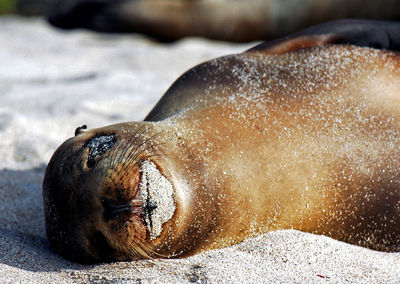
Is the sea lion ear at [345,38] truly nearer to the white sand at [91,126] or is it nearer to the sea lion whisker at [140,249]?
the white sand at [91,126]

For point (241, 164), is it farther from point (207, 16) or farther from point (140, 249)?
point (207, 16)

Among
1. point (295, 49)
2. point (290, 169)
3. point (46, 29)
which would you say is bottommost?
point (46, 29)

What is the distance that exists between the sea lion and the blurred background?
10.8ft

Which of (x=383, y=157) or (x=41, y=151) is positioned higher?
(x=383, y=157)

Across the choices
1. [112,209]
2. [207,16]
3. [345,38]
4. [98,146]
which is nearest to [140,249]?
[112,209]

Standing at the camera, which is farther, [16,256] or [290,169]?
[290,169]

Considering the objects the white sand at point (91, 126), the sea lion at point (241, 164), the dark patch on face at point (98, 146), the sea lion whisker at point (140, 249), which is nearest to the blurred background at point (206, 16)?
the white sand at point (91, 126)

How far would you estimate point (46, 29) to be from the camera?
809 cm

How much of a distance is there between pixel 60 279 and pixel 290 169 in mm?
994

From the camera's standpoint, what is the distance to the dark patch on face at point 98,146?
228cm

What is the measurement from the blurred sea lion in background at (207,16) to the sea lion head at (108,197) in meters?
4.16

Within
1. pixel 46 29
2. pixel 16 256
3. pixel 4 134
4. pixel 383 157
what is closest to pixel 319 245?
pixel 383 157

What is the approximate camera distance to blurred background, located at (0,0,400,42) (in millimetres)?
6309

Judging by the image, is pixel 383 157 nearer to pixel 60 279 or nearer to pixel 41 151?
pixel 60 279
